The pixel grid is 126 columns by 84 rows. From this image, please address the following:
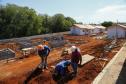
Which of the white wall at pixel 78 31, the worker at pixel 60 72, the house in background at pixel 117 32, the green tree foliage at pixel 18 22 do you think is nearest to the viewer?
the worker at pixel 60 72

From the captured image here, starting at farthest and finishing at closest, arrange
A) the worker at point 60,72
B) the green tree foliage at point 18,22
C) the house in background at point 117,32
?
the green tree foliage at point 18,22
the house in background at point 117,32
the worker at point 60,72

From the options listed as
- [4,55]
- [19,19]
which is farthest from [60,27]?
[4,55]

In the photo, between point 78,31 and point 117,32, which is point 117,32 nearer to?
point 117,32

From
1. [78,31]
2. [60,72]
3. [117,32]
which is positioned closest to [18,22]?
[78,31]

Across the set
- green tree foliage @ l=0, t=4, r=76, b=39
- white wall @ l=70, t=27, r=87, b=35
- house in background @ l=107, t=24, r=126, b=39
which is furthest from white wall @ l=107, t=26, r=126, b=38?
green tree foliage @ l=0, t=4, r=76, b=39

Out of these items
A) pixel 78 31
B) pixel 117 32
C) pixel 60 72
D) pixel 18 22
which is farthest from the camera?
pixel 78 31

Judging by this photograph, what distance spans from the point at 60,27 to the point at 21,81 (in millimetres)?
68484

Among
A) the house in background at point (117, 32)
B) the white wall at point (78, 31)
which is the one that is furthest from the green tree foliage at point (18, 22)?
the house in background at point (117, 32)

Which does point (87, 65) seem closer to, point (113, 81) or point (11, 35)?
point (113, 81)

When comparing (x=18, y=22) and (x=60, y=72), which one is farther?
(x=18, y=22)

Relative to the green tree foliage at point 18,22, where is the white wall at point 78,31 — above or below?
below

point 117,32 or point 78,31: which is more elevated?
point 117,32

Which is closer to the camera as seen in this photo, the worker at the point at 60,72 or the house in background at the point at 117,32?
the worker at the point at 60,72

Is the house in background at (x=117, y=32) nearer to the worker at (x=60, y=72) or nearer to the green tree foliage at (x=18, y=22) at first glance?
the green tree foliage at (x=18, y=22)
